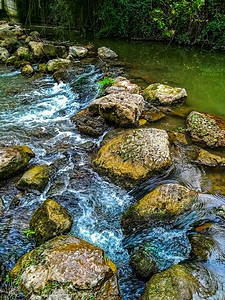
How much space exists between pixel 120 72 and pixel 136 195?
21.1 ft

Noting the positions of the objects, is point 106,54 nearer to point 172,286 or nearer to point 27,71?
point 27,71

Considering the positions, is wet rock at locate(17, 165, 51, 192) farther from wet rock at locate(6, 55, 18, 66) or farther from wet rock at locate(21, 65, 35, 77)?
wet rock at locate(6, 55, 18, 66)

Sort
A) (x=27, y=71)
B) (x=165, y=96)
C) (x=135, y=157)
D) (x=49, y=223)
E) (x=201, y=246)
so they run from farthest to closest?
(x=27, y=71)
(x=165, y=96)
(x=135, y=157)
(x=49, y=223)
(x=201, y=246)

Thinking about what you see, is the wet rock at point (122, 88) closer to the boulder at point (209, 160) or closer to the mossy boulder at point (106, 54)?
the boulder at point (209, 160)

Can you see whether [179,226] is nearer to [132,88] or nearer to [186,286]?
[186,286]

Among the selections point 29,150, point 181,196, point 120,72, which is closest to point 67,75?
point 120,72

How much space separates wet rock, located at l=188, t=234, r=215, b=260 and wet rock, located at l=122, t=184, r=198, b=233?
16.8 inches

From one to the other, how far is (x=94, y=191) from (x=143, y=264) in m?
1.64

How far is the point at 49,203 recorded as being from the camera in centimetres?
329

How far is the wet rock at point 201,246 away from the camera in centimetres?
271

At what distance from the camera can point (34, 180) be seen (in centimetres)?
390

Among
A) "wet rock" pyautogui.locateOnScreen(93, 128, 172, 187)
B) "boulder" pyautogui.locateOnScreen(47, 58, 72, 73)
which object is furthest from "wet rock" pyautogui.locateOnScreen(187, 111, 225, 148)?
"boulder" pyautogui.locateOnScreen(47, 58, 72, 73)

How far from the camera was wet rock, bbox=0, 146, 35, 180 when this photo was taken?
13.4 feet

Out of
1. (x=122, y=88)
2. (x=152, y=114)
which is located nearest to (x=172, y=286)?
(x=152, y=114)
